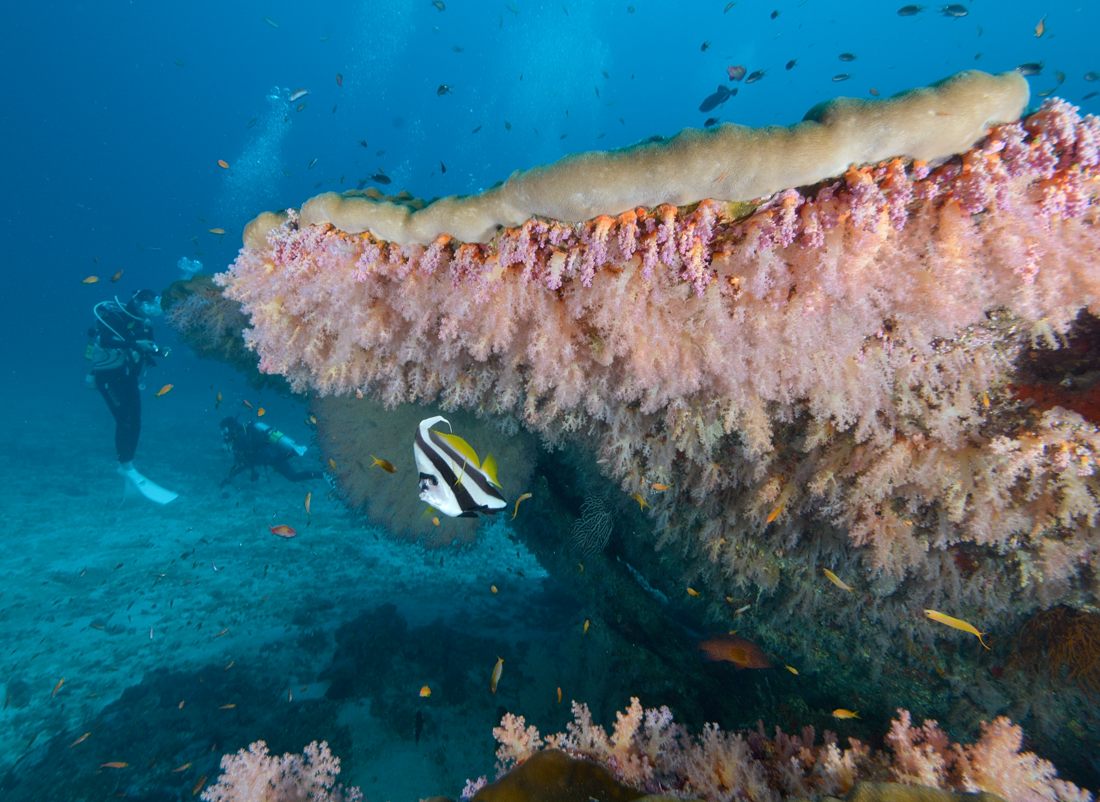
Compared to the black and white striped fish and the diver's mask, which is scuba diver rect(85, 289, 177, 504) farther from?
the black and white striped fish

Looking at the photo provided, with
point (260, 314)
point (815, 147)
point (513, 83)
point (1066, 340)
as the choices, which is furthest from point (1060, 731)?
point (513, 83)

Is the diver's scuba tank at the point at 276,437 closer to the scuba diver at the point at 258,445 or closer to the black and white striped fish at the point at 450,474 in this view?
the scuba diver at the point at 258,445

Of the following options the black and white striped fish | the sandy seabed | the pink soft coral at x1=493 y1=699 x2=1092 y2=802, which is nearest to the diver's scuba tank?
the sandy seabed

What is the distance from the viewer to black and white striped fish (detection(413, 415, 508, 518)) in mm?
2455

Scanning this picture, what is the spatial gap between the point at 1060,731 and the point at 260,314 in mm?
5682

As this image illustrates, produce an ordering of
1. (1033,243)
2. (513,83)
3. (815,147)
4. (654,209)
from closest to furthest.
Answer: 1. (815,147)
2. (1033,243)
3. (654,209)
4. (513,83)

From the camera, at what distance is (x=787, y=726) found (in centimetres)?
422

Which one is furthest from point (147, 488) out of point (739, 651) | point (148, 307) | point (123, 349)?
point (739, 651)

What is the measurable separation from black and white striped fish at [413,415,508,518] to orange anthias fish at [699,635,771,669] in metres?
3.08

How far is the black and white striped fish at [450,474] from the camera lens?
2.46m

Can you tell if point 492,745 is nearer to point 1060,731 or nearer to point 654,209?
point 1060,731

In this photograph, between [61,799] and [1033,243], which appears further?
[61,799]

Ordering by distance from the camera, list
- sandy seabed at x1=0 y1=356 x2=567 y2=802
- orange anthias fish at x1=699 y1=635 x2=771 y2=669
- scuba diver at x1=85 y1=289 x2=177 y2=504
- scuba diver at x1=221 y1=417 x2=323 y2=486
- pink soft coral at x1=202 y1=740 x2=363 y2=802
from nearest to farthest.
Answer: pink soft coral at x1=202 y1=740 x2=363 y2=802, orange anthias fish at x1=699 y1=635 x2=771 y2=669, sandy seabed at x1=0 y1=356 x2=567 y2=802, scuba diver at x1=85 y1=289 x2=177 y2=504, scuba diver at x1=221 y1=417 x2=323 y2=486

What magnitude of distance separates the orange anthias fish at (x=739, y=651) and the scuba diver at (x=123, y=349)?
13.7 m
